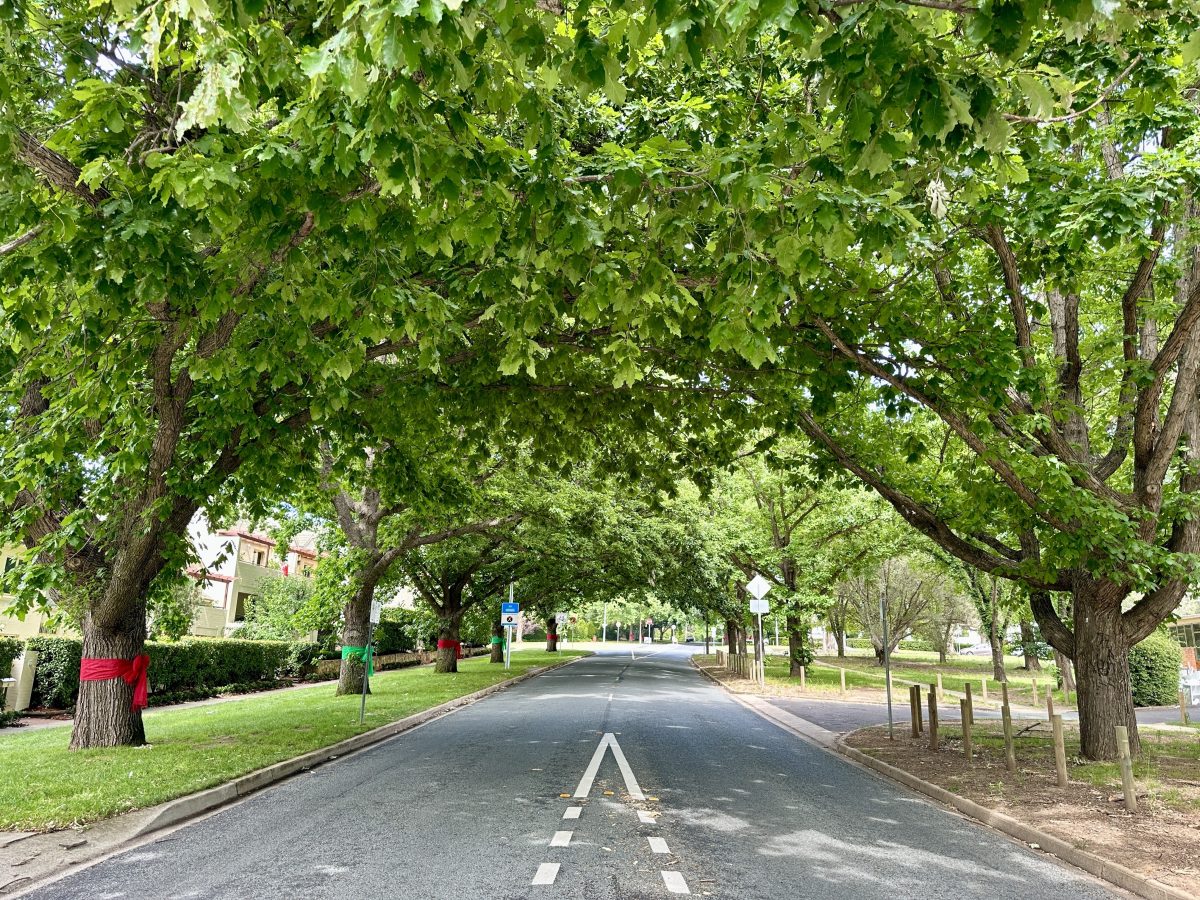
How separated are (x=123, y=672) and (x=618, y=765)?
7.22 m

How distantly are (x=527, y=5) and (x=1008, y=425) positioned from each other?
29.4 feet

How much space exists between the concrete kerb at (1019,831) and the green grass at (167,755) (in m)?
8.26

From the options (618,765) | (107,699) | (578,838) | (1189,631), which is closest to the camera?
(578,838)

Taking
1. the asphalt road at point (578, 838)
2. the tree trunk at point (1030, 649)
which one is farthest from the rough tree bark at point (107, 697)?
the tree trunk at point (1030, 649)

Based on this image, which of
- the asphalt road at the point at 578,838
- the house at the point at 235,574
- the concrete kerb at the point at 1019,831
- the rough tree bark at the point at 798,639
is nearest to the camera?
the asphalt road at the point at 578,838

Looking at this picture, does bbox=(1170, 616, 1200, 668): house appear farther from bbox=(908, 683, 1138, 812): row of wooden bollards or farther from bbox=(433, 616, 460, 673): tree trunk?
bbox=(433, 616, 460, 673): tree trunk

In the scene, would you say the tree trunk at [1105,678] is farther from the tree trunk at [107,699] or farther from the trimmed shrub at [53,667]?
the trimmed shrub at [53,667]

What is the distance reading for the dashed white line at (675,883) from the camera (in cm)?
531

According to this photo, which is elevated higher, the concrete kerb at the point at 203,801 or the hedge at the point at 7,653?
the hedge at the point at 7,653

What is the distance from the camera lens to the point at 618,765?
1045 centimetres

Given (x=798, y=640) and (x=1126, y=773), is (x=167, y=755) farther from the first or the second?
(x=798, y=640)

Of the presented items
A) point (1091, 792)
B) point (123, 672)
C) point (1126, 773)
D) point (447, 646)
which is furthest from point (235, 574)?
point (1126, 773)

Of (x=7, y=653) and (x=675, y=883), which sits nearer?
(x=675, y=883)

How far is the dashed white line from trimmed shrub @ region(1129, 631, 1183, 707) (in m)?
22.1
